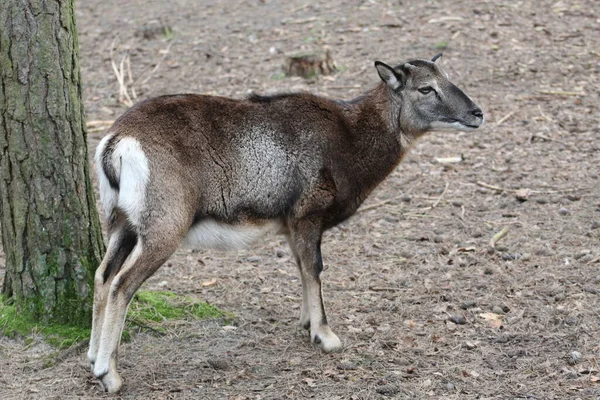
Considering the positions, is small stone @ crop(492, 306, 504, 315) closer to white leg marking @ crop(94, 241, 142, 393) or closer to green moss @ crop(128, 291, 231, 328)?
green moss @ crop(128, 291, 231, 328)

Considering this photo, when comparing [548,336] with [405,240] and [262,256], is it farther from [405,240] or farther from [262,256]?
[262,256]

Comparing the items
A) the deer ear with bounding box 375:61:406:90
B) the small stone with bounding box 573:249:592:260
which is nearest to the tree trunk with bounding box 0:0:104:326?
the deer ear with bounding box 375:61:406:90

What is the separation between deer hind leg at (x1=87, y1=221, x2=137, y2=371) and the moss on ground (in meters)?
0.43

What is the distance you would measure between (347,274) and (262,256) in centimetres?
85

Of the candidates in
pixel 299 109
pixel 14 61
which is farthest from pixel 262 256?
pixel 14 61

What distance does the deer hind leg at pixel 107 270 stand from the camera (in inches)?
210

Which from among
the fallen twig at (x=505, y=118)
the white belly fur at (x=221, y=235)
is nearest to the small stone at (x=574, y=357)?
the white belly fur at (x=221, y=235)

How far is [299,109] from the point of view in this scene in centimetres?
603

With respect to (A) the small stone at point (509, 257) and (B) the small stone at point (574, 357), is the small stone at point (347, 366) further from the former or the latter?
(A) the small stone at point (509, 257)

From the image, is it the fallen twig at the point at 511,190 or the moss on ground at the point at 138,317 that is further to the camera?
the fallen twig at the point at 511,190

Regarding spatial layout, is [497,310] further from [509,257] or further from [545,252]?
[545,252]

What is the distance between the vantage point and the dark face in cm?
622

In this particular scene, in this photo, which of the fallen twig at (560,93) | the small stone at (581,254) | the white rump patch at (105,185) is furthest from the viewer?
the fallen twig at (560,93)

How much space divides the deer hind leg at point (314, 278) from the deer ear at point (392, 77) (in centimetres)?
123
